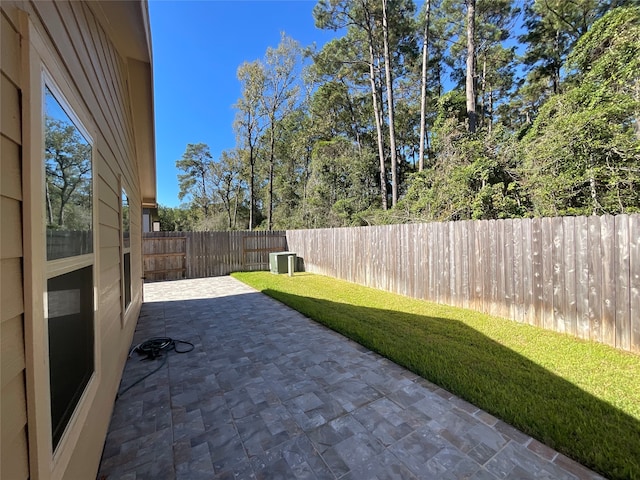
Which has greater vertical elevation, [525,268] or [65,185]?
[65,185]

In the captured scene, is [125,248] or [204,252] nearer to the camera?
[125,248]

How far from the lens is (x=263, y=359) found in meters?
3.06

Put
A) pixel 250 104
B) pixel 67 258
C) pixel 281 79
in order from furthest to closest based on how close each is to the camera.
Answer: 1. pixel 250 104
2. pixel 281 79
3. pixel 67 258

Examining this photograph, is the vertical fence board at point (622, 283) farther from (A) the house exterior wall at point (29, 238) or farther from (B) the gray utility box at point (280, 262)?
(B) the gray utility box at point (280, 262)

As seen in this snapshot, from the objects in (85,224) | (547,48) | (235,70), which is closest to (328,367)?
(85,224)

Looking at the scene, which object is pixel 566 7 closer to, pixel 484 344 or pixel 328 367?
pixel 484 344

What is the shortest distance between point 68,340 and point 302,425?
1.53 meters

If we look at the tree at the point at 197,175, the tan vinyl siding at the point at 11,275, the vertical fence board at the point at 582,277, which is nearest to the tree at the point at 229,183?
the tree at the point at 197,175

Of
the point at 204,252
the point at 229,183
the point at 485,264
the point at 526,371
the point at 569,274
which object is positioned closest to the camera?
the point at 526,371

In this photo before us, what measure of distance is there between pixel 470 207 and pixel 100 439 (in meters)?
8.15

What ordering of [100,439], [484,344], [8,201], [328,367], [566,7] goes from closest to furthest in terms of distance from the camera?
[8,201] → [100,439] → [328,367] → [484,344] → [566,7]

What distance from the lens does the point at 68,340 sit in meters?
1.22

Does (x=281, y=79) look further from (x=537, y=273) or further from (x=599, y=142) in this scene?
(x=537, y=273)

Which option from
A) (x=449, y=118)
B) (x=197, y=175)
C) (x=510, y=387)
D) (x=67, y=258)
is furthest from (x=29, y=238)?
(x=197, y=175)
